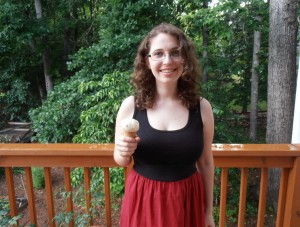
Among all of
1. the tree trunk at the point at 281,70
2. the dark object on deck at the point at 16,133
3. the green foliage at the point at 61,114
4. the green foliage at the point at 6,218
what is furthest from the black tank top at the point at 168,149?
the dark object on deck at the point at 16,133

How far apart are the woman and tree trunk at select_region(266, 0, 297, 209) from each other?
314 cm

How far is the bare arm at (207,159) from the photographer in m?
1.31

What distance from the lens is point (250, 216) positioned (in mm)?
4379

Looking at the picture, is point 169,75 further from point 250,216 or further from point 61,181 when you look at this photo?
point 61,181

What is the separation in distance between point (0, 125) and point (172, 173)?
→ 8.95 m

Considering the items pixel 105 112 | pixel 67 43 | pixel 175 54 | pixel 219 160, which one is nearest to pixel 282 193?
pixel 219 160

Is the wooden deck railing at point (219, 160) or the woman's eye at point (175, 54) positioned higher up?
the woman's eye at point (175, 54)

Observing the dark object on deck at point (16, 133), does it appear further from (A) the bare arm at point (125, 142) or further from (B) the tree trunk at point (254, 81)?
(A) the bare arm at point (125, 142)

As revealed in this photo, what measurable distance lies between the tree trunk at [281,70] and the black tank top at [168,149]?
323 cm

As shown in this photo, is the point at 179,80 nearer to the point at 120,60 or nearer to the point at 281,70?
the point at 281,70

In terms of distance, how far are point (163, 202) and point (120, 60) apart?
4.20 m

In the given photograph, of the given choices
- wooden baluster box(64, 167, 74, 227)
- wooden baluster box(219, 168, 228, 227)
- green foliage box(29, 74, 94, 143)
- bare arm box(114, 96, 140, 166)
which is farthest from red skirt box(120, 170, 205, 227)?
green foliage box(29, 74, 94, 143)

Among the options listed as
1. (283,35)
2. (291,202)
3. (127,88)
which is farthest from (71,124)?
(291,202)

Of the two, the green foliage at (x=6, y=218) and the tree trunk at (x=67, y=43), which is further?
the tree trunk at (x=67, y=43)
